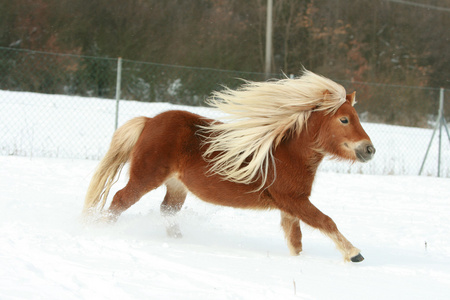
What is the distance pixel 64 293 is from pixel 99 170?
217cm

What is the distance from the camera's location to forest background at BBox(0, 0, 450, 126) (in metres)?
15.4

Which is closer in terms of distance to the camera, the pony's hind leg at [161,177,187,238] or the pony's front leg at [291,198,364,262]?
the pony's front leg at [291,198,364,262]

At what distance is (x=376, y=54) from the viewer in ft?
66.7

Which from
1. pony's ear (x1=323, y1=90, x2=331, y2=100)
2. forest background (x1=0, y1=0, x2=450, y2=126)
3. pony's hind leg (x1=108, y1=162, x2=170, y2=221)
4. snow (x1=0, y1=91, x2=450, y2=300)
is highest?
forest background (x1=0, y1=0, x2=450, y2=126)

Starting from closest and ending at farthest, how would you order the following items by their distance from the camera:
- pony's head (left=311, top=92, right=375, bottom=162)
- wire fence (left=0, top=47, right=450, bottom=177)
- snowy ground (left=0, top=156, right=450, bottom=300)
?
snowy ground (left=0, top=156, right=450, bottom=300) < pony's head (left=311, top=92, right=375, bottom=162) < wire fence (left=0, top=47, right=450, bottom=177)

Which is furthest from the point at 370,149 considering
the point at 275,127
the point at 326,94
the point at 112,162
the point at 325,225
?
the point at 112,162

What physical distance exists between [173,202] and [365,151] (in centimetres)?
181

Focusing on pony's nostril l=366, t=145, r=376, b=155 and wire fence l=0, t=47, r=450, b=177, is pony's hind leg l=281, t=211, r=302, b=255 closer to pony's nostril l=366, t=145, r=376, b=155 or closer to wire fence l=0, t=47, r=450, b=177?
pony's nostril l=366, t=145, r=376, b=155

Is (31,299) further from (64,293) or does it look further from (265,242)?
(265,242)

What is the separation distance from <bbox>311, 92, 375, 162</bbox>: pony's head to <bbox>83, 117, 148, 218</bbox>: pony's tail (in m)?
1.58

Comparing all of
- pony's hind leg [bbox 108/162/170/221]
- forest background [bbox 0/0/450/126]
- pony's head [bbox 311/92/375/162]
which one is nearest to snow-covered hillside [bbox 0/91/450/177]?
forest background [bbox 0/0/450/126]

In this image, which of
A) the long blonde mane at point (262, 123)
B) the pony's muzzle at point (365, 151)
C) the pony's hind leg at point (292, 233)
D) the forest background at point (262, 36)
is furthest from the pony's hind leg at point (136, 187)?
the forest background at point (262, 36)

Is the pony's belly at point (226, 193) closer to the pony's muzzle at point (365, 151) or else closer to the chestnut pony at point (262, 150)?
the chestnut pony at point (262, 150)

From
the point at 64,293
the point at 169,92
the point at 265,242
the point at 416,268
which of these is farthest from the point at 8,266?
the point at 169,92
